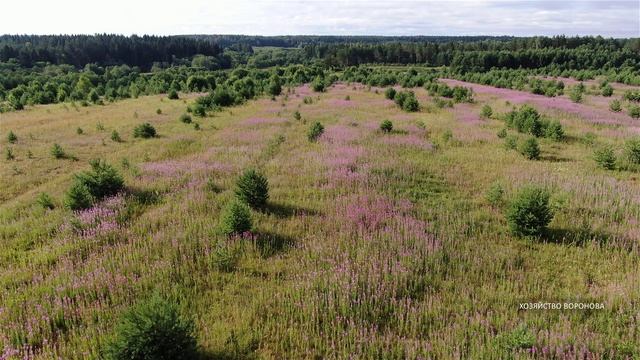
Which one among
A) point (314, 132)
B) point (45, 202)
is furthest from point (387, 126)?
point (45, 202)

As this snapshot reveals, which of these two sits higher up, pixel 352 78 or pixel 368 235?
pixel 352 78

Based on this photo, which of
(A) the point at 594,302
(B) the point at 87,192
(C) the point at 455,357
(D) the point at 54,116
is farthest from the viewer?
(D) the point at 54,116

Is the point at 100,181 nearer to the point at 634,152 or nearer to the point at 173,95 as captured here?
the point at 634,152

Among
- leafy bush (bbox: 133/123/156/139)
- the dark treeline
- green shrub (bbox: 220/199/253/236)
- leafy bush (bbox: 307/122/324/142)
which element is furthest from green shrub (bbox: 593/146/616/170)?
the dark treeline

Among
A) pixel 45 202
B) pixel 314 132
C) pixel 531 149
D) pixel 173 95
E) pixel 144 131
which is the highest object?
pixel 173 95

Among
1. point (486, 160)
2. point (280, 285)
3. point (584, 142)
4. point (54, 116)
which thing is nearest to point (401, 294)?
point (280, 285)

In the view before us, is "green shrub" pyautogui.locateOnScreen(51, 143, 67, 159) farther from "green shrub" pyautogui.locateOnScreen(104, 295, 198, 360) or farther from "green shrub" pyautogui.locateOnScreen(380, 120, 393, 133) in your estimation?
"green shrub" pyautogui.locateOnScreen(104, 295, 198, 360)

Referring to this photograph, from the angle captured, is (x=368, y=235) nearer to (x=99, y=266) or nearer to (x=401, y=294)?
(x=401, y=294)

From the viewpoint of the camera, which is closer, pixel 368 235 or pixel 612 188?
pixel 368 235
